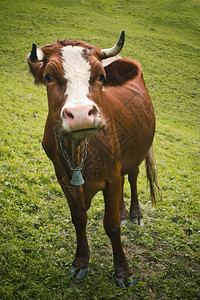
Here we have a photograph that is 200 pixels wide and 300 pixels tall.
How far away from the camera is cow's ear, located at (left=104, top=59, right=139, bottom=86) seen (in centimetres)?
323

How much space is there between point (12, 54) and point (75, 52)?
1793 centimetres

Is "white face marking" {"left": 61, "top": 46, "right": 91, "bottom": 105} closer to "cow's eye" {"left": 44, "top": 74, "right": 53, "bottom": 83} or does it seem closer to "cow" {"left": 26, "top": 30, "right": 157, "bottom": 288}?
"cow" {"left": 26, "top": 30, "right": 157, "bottom": 288}

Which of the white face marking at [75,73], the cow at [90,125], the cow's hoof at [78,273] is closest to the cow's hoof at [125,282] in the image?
the cow at [90,125]

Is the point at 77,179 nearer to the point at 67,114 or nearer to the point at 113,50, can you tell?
the point at 67,114

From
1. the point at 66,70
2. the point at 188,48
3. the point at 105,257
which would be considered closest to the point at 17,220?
the point at 105,257

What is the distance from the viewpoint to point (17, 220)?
406 cm

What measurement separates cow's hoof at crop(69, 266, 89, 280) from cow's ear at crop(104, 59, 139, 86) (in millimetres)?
2393

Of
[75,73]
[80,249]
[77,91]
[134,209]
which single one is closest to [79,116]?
[77,91]

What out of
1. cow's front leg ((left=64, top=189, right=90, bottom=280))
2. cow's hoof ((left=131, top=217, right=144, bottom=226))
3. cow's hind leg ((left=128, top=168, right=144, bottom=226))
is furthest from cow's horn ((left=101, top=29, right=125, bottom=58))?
cow's hoof ((left=131, top=217, right=144, bottom=226))

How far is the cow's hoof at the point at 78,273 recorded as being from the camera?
3.43 metres

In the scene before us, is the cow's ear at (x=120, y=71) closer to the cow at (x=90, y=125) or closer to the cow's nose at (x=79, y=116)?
the cow at (x=90, y=125)

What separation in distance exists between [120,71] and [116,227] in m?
1.91

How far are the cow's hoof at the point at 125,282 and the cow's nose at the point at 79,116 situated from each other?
7.19 feet

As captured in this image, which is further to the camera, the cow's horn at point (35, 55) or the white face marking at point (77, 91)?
the cow's horn at point (35, 55)
